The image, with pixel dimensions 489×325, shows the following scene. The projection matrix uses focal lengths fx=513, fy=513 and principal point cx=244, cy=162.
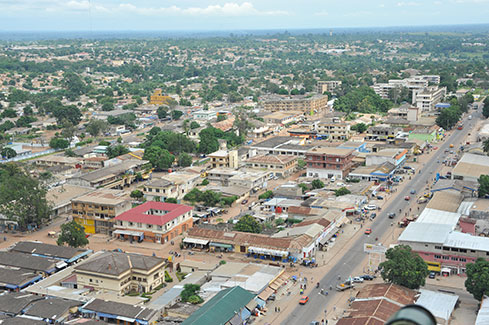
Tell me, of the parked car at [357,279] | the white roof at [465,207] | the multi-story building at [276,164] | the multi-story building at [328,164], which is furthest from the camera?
the multi-story building at [276,164]

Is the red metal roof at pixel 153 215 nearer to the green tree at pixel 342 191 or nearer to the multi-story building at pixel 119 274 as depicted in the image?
the multi-story building at pixel 119 274

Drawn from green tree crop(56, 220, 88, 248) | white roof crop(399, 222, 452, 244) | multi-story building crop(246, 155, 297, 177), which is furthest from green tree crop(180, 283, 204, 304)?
multi-story building crop(246, 155, 297, 177)

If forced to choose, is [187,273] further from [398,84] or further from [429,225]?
[398,84]

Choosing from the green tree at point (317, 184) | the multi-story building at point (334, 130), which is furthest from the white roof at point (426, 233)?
the multi-story building at point (334, 130)

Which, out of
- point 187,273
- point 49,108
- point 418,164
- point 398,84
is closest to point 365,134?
point 418,164

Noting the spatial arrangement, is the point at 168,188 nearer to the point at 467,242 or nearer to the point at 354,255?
the point at 354,255

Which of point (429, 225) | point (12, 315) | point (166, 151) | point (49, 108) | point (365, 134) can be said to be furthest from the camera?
point (49, 108)
